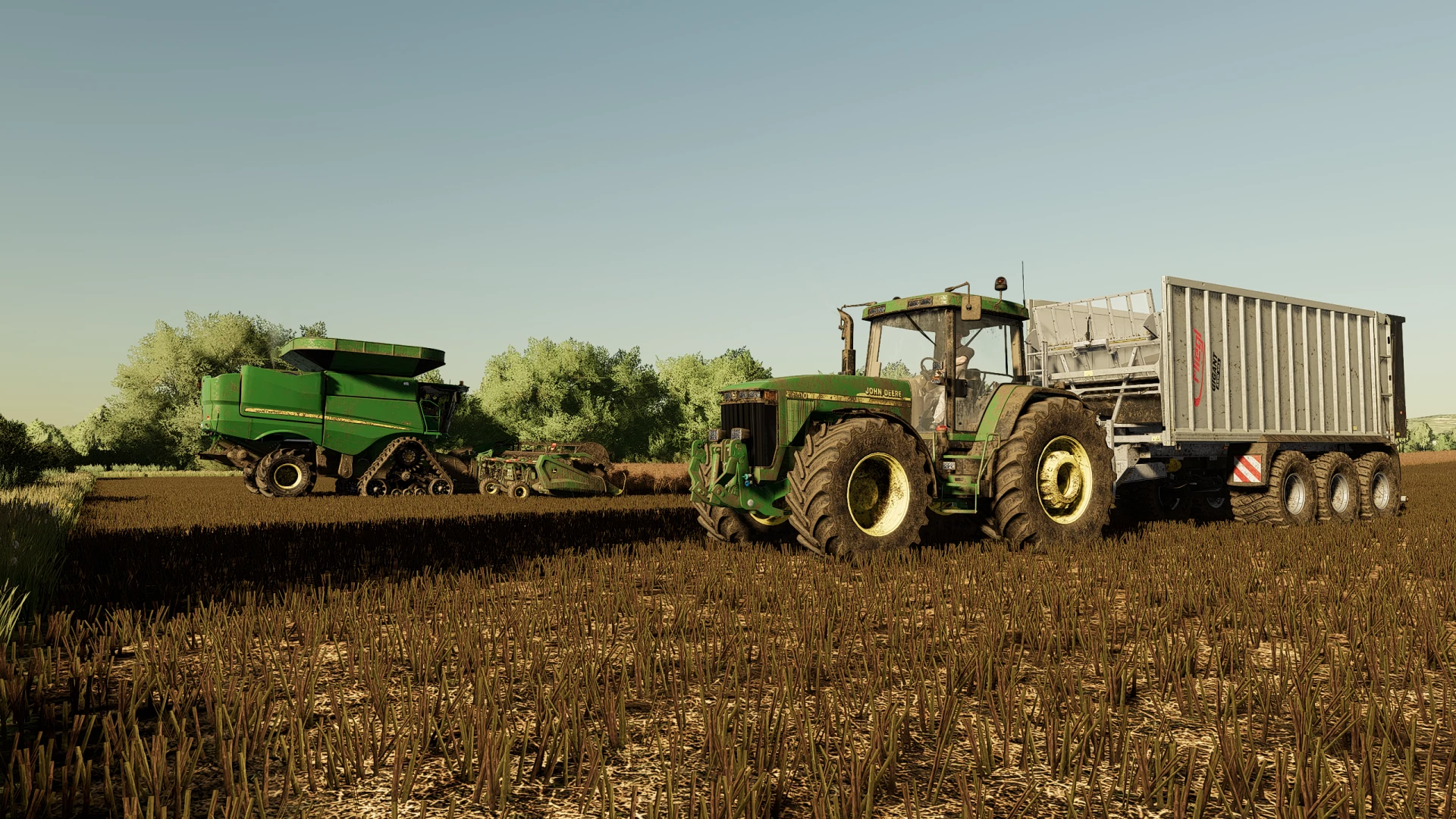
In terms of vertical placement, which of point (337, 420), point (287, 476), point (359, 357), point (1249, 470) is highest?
point (359, 357)

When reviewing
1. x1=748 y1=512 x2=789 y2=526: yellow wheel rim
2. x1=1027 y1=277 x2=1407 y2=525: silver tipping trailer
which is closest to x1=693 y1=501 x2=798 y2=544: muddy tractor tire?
x1=748 y1=512 x2=789 y2=526: yellow wheel rim

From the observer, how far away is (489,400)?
46125 millimetres

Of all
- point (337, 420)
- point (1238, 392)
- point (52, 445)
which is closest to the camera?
point (1238, 392)

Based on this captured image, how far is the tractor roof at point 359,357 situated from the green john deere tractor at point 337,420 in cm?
2

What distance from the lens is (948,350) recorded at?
8352 millimetres

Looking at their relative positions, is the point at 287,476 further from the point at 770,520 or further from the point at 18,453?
the point at 770,520

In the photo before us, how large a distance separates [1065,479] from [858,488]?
2387 mm

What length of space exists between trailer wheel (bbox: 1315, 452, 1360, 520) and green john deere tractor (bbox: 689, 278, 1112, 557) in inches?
168

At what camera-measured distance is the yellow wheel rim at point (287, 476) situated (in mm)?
19156

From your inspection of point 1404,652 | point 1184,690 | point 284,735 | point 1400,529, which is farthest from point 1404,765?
point 1400,529

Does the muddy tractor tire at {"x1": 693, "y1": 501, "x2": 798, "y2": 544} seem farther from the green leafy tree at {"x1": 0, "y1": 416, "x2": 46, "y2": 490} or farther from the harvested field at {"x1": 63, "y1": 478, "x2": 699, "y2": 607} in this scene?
the green leafy tree at {"x1": 0, "y1": 416, "x2": 46, "y2": 490}

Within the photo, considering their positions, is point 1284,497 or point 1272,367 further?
point 1272,367

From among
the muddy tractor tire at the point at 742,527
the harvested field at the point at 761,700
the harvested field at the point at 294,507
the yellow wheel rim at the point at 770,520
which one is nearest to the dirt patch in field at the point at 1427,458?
the harvested field at the point at 294,507

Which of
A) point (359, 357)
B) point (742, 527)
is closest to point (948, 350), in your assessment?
point (742, 527)
